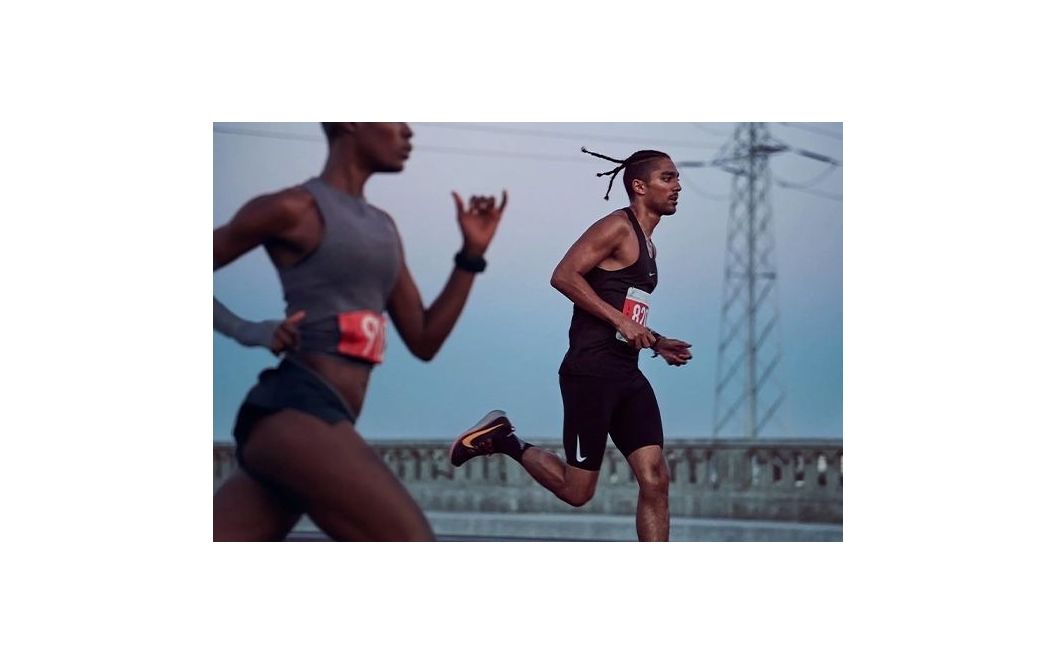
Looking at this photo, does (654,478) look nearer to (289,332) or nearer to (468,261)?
(468,261)

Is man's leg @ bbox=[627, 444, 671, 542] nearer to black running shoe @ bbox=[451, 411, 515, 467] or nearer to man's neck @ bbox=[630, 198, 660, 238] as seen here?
black running shoe @ bbox=[451, 411, 515, 467]

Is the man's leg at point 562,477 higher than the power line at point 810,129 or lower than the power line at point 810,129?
lower

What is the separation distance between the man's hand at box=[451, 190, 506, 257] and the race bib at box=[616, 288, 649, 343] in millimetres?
858

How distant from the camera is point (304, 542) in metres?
10.2

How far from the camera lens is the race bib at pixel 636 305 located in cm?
1038

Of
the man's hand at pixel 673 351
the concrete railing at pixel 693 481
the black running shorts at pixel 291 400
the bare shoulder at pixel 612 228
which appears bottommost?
the concrete railing at pixel 693 481

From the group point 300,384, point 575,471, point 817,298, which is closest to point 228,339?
point 300,384

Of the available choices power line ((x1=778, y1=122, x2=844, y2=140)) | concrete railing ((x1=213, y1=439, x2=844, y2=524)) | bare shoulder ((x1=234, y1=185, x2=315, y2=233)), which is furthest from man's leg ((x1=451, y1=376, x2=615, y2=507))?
power line ((x1=778, y1=122, x2=844, y2=140))

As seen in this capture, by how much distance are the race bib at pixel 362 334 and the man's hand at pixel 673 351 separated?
4.96 ft

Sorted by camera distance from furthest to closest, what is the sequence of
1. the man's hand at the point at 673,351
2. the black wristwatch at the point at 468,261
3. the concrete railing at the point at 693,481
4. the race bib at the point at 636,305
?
the concrete railing at the point at 693,481
the black wristwatch at the point at 468,261
the race bib at the point at 636,305
the man's hand at the point at 673,351

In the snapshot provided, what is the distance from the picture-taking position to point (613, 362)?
10320 mm

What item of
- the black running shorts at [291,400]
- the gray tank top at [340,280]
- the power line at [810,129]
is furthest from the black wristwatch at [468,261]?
the power line at [810,129]

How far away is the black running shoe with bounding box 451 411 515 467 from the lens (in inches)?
418

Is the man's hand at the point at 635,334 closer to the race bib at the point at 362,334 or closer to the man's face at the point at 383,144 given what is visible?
the race bib at the point at 362,334
